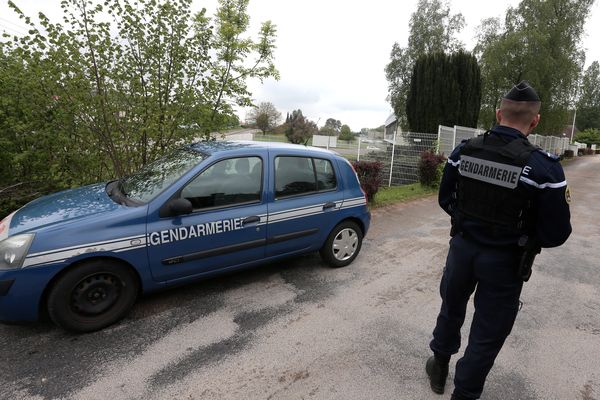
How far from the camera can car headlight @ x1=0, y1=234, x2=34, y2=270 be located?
8.38 ft

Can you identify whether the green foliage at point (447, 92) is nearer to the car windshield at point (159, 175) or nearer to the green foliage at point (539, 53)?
the green foliage at point (539, 53)

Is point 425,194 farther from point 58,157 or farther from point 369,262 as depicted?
point 58,157

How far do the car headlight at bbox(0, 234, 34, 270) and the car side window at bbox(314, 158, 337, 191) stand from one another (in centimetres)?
273

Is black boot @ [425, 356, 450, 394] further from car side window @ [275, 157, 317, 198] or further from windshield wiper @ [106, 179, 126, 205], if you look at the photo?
windshield wiper @ [106, 179, 126, 205]

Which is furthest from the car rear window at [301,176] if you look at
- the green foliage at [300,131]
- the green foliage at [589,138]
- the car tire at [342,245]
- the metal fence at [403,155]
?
the green foliage at [589,138]

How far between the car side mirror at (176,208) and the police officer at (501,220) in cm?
209

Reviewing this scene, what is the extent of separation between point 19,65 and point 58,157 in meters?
1.25

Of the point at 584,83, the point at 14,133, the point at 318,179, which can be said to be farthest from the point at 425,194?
the point at 584,83

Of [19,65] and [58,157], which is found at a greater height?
[19,65]

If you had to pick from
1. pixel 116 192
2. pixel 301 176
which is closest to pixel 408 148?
pixel 301 176

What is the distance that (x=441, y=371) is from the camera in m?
2.41

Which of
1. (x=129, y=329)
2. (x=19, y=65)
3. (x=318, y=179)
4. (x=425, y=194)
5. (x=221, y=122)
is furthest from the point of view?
(x=425, y=194)

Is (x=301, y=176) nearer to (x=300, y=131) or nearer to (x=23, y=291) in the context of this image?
(x=23, y=291)

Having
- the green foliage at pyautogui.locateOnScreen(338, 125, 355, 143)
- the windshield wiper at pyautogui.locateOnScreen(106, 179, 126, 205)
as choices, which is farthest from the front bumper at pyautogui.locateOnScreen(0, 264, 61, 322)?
the green foliage at pyautogui.locateOnScreen(338, 125, 355, 143)
